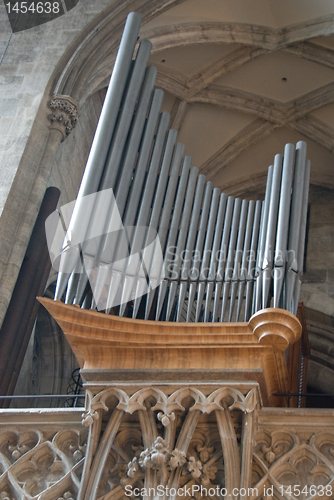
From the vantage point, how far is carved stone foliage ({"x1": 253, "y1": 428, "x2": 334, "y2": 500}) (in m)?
4.19

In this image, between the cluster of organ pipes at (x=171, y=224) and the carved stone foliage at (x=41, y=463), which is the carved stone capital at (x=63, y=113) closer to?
the cluster of organ pipes at (x=171, y=224)

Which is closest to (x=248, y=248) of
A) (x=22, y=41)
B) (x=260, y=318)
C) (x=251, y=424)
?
(x=260, y=318)

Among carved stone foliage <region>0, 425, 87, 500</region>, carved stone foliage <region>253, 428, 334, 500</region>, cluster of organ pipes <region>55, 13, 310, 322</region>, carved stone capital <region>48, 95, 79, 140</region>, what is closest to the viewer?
carved stone foliage <region>253, 428, 334, 500</region>

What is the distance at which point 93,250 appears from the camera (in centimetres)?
496

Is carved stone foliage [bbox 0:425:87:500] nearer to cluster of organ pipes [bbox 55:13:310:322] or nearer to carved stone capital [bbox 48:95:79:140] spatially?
cluster of organ pipes [bbox 55:13:310:322]

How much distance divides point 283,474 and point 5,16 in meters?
7.49

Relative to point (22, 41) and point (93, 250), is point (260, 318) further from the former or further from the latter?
point (22, 41)

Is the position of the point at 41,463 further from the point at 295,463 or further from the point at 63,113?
the point at 63,113

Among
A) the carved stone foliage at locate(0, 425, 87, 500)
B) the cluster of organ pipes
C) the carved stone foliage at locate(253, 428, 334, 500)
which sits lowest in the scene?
the carved stone foliage at locate(0, 425, 87, 500)

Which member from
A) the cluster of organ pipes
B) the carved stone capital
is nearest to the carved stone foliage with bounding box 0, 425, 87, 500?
the cluster of organ pipes

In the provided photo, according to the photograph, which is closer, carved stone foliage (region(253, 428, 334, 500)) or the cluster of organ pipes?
carved stone foliage (region(253, 428, 334, 500))

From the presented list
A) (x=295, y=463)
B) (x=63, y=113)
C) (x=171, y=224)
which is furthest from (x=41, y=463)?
(x=63, y=113)

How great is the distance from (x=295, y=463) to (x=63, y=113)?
5069mm

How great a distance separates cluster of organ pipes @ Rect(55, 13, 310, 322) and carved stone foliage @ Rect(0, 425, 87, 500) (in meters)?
0.97
